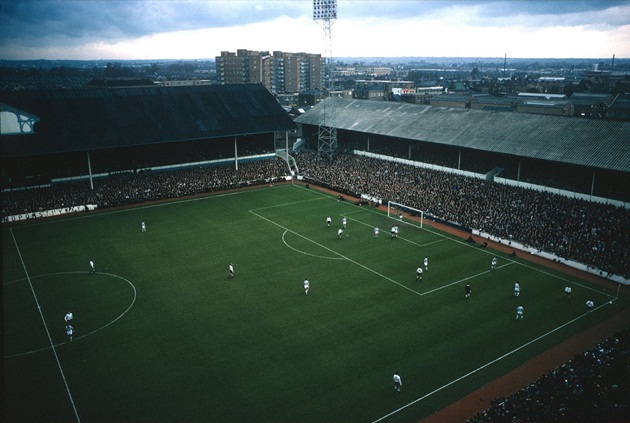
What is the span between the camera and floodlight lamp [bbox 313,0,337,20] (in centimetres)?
5829

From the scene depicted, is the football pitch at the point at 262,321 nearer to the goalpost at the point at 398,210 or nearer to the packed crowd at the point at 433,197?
the packed crowd at the point at 433,197

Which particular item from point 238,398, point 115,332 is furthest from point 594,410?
point 115,332

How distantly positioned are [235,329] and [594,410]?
17030 millimetres

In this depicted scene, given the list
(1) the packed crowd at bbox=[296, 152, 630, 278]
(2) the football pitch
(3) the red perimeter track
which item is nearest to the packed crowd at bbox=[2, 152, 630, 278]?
(1) the packed crowd at bbox=[296, 152, 630, 278]

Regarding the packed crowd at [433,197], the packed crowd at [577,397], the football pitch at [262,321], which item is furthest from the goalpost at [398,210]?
the packed crowd at [577,397]

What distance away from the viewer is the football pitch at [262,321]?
20500 millimetres

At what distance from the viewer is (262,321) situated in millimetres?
26938

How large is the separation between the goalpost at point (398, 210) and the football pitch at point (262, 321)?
12.6 ft

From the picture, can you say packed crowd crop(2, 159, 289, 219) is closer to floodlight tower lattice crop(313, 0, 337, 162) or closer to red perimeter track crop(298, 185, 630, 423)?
floodlight tower lattice crop(313, 0, 337, 162)

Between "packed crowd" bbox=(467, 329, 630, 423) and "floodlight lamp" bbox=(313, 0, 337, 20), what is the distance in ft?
162

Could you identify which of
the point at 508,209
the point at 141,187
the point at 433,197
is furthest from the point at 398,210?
the point at 141,187

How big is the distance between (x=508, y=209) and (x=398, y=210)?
1098 centimetres

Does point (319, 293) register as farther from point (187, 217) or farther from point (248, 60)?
point (248, 60)

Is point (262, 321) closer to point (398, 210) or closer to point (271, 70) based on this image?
point (398, 210)
